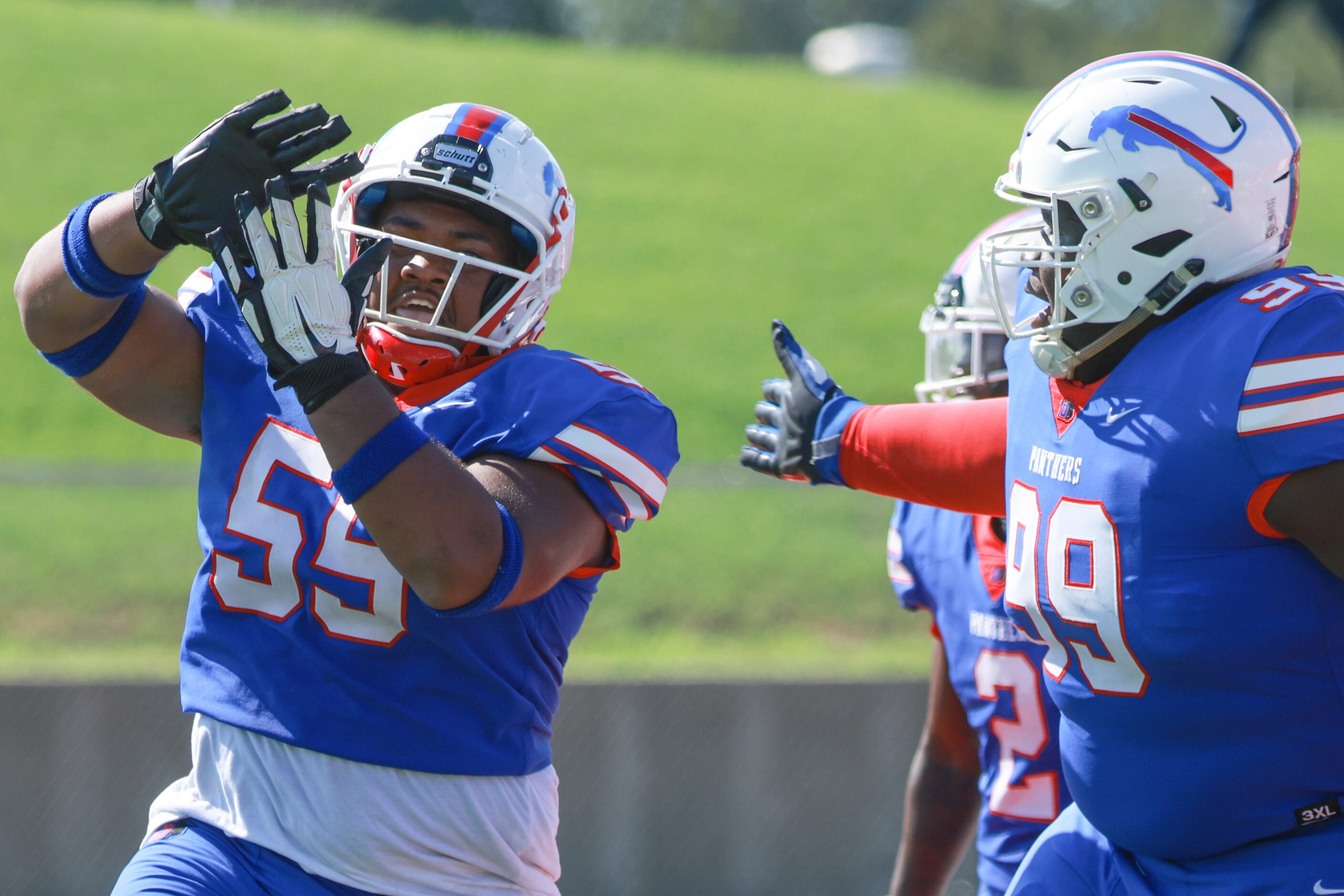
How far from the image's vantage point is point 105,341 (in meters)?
2.45

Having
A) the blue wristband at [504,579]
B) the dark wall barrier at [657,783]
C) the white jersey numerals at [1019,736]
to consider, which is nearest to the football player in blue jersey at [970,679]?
the white jersey numerals at [1019,736]

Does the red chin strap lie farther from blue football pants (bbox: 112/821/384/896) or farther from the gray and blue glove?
blue football pants (bbox: 112/821/384/896)

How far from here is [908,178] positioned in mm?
17594

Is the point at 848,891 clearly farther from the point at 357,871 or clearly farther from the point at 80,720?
the point at 357,871

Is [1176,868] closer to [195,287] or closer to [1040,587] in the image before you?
[1040,587]

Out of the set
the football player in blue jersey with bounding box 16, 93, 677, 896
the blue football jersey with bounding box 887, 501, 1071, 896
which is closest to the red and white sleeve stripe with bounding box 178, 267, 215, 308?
the football player in blue jersey with bounding box 16, 93, 677, 896

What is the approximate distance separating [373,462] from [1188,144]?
135 cm

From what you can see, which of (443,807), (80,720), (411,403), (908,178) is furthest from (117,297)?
(908,178)

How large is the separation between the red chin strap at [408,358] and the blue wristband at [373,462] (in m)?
0.49

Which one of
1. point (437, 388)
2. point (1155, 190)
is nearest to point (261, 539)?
point (437, 388)

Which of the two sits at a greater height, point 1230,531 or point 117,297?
point 117,297

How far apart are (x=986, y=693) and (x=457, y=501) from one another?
1517mm

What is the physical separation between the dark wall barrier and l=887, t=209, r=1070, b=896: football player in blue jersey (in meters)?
2.24

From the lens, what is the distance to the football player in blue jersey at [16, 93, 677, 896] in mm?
2064
